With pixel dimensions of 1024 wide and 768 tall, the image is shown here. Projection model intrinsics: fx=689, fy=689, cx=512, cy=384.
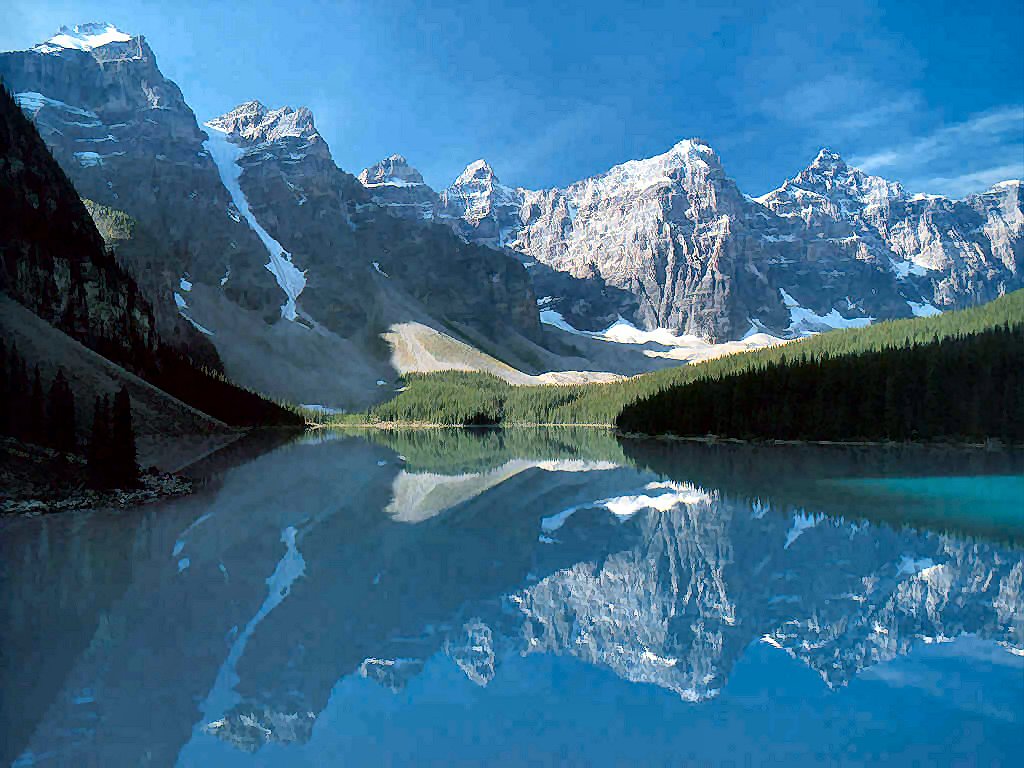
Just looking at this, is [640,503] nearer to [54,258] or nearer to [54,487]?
[54,487]

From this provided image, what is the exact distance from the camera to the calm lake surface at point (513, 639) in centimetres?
777

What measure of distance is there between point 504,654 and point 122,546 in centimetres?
1208

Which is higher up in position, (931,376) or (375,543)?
(931,376)

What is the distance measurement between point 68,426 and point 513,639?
110 feet

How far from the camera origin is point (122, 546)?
1752cm

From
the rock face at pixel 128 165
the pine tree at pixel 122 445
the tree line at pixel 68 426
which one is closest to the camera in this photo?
the tree line at pixel 68 426

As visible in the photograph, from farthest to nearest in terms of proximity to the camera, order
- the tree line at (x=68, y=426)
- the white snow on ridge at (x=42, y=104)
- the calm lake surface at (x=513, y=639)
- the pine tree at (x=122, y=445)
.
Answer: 1. the white snow on ridge at (x=42, y=104)
2. the pine tree at (x=122, y=445)
3. the tree line at (x=68, y=426)
4. the calm lake surface at (x=513, y=639)

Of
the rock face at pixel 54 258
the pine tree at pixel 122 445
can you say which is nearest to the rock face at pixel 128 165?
the rock face at pixel 54 258

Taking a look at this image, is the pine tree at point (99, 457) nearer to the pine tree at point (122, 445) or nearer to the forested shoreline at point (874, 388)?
the pine tree at point (122, 445)

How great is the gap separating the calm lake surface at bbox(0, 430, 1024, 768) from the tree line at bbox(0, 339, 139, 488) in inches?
169

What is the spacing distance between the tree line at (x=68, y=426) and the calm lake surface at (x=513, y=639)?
4.29 m

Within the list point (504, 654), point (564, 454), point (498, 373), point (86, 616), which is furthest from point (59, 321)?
point (498, 373)

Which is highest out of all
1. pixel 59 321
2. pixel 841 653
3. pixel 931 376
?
pixel 59 321

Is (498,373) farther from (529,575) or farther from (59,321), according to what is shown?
(529,575)
